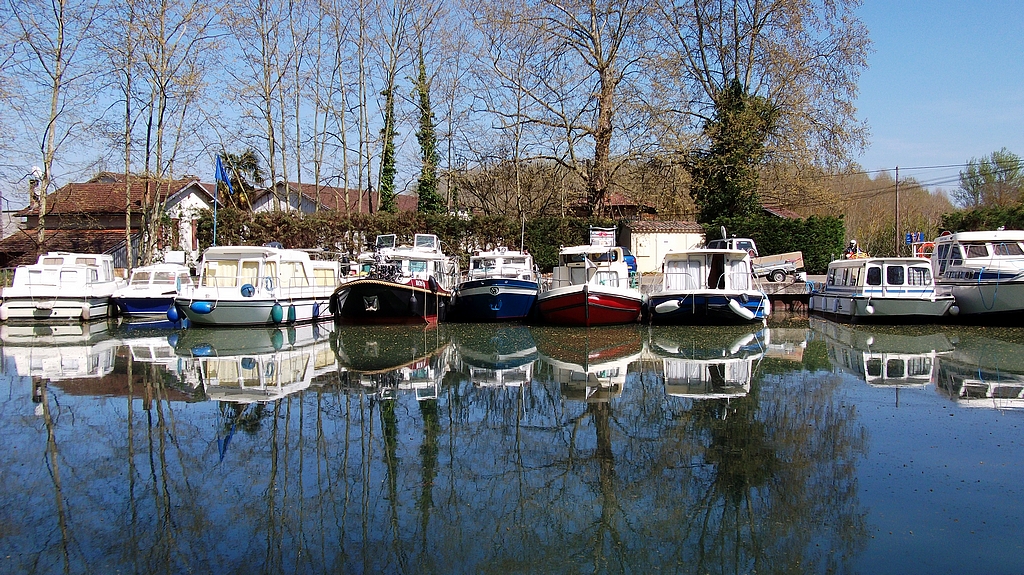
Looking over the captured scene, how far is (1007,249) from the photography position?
21.4m

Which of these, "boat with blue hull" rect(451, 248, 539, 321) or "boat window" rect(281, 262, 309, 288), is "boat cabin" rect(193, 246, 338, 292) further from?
"boat with blue hull" rect(451, 248, 539, 321)

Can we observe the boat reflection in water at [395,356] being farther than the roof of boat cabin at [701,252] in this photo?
No

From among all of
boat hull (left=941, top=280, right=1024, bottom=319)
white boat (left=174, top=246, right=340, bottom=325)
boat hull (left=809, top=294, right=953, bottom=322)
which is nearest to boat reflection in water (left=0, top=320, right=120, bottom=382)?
white boat (left=174, top=246, right=340, bottom=325)

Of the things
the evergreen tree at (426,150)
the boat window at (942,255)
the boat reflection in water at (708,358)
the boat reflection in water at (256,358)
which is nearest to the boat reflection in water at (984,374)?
the boat reflection in water at (708,358)

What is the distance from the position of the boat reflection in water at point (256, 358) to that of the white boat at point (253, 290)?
0.41 metres

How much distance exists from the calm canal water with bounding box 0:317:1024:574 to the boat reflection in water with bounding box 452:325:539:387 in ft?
0.45

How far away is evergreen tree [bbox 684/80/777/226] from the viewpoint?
33125 millimetres

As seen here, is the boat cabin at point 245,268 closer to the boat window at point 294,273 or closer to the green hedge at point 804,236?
the boat window at point 294,273

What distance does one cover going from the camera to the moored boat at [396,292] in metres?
21.6

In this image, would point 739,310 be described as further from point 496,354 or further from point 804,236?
point 804,236

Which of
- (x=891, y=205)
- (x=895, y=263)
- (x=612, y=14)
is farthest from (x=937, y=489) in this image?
(x=891, y=205)

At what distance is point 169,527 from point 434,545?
85.6 inches

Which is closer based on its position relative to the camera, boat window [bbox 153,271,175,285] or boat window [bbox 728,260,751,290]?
boat window [bbox 728,260,751,290]

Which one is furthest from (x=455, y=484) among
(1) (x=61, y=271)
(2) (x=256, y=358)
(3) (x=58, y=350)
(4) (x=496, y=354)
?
(1) (x=61, y=271)
